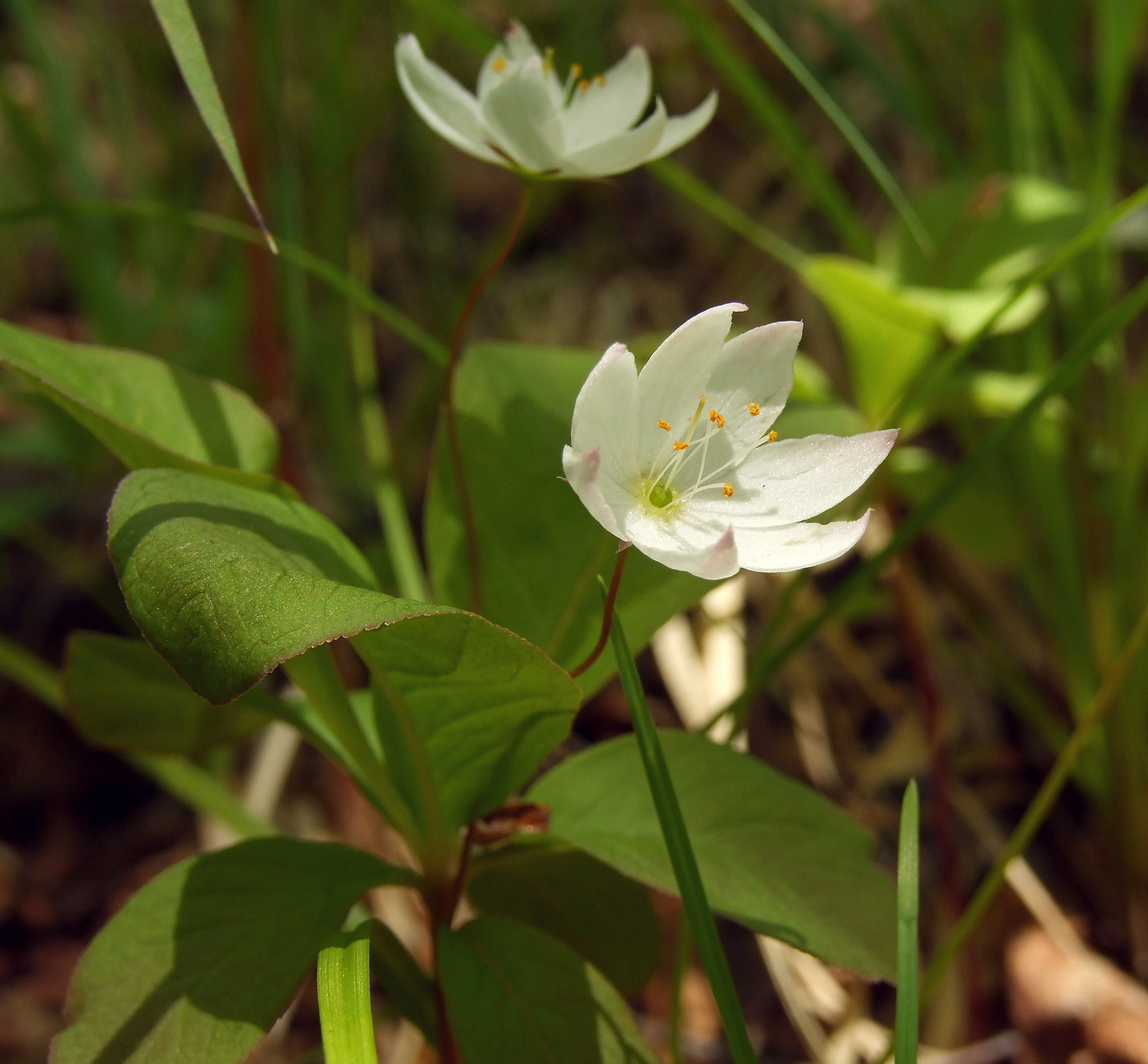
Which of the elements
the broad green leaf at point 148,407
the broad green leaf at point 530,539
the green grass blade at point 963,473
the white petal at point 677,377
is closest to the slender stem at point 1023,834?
the green grass blade at point 963,473

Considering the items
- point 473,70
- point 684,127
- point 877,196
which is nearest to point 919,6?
point 877,196

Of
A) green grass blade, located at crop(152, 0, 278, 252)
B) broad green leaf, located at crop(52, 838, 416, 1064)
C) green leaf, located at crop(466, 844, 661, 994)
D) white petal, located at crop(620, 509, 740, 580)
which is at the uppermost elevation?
green grass blade, located at crop(152, 0, 278, 252)

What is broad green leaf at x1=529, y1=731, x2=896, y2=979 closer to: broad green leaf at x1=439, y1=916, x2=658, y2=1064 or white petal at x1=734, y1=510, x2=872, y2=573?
broad green leaf at x1=439, y1=916, x2=658, y2=1064

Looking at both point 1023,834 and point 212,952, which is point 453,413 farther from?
point 1023,834

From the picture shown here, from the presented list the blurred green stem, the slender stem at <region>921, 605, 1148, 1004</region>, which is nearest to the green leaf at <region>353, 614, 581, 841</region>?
the blurred green stem

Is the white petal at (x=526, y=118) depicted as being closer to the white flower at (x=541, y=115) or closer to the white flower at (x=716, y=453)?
the white flower at (x=541, y=115)
